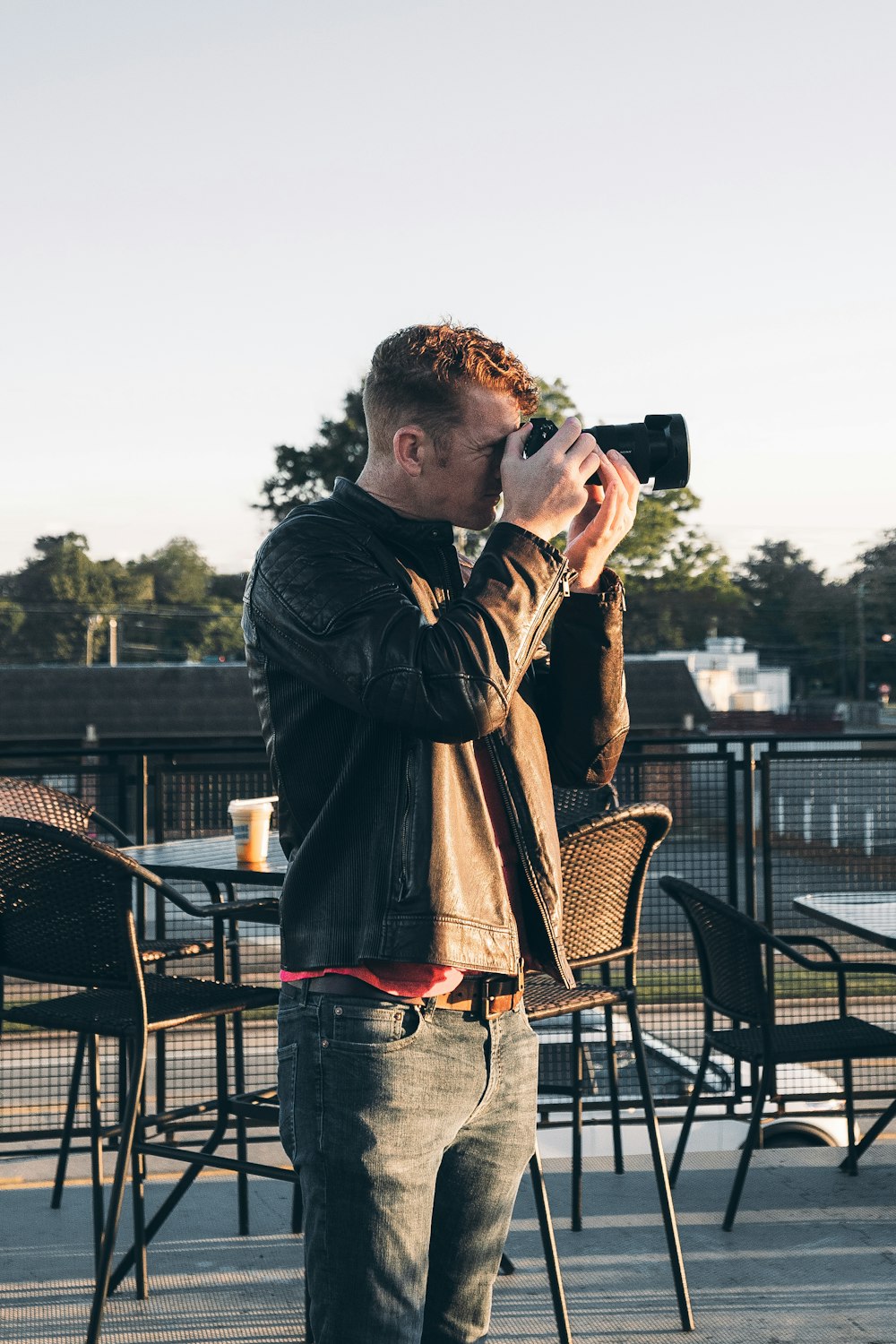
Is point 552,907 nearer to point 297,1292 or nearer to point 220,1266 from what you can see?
point 297,1292

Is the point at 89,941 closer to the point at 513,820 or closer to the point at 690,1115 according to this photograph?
the point at 513,820

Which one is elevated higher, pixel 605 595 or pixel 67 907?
pixel 605 595

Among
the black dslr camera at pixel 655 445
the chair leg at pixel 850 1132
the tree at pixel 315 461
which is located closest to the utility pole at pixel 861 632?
the tree at pixel 315 461

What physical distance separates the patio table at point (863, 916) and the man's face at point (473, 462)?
239cm

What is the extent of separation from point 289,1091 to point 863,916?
9.30ft

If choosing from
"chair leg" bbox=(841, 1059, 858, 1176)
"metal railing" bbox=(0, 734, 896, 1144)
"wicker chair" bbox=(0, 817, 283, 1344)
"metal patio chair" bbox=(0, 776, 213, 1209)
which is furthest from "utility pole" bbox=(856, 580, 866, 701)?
"wicker chair" bbox=(0, 817, 283, 1344)

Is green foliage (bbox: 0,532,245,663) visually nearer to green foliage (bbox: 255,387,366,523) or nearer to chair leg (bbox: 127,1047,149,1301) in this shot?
green foliage (bbox: 255,387,366,523)

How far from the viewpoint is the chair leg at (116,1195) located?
2.92m

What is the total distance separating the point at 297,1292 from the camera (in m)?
3.44

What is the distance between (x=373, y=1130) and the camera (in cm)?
158

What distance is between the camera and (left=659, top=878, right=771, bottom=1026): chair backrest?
12.6ft

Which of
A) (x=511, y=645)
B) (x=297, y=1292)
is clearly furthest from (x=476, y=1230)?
(x=297, y=1292)

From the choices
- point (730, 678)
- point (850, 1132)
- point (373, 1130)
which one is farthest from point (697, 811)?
point (730, 678)

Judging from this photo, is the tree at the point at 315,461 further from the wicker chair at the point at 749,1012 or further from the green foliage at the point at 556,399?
the wicker chair at the point at 749,1012
